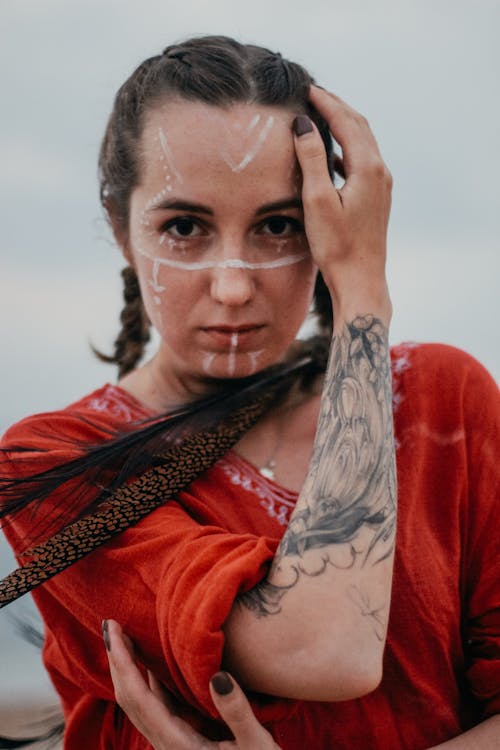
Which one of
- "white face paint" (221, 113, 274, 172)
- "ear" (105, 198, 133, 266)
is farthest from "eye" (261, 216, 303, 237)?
"ear" (105, 198, 133, 266)

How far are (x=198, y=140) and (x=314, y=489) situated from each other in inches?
28.5

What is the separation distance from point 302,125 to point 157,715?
3.77 ft

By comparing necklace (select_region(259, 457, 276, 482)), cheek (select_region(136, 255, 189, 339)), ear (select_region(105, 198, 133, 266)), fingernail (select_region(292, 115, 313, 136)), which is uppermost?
fingernail (select_region(292, 115, 313, 136))

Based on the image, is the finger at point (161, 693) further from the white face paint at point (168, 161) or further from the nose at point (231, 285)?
the white face paint at point (168, 161)

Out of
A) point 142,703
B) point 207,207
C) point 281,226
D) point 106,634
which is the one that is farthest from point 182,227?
point 142,703

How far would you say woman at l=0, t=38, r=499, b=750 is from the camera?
4.91ft

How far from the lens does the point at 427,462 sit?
→ 1944 millimetres

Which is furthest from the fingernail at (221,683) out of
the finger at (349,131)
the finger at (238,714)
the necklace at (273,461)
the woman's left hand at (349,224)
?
the finger at (349,131)

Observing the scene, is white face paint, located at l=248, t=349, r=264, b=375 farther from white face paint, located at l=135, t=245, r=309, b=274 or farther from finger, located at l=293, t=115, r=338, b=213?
finger, located at l=293, t=115, r=338, b=213

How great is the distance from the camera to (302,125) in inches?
72.9

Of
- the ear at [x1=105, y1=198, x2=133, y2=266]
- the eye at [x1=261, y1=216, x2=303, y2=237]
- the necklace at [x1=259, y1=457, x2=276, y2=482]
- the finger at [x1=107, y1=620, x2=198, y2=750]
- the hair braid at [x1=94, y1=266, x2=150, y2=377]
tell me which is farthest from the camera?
the hair braid at [x1=94, y1=266, x2=150, y2=377]

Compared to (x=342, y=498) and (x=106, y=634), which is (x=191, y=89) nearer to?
(x=342, y=498)

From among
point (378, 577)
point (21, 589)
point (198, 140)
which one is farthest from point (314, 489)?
point (198, 140)

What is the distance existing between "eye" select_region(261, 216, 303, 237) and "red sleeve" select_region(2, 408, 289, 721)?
21.8 inches
